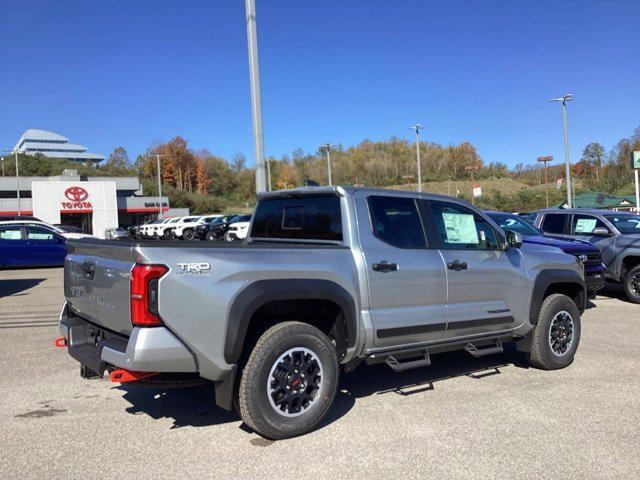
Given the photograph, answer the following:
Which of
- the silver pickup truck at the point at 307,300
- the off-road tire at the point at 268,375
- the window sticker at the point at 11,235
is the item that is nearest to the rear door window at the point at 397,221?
the silver pickup truck at the point at 307,300

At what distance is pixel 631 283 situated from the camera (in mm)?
10891

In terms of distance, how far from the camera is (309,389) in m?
4.33

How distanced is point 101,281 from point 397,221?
2.48m

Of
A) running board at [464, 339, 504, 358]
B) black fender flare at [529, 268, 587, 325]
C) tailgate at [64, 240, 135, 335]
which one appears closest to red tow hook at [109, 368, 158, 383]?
tailgate at [64, 240, 135, 335]

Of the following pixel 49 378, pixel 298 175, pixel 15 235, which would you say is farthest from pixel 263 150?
pixel 298 175

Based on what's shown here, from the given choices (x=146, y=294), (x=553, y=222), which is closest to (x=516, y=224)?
(x=553, y=222)

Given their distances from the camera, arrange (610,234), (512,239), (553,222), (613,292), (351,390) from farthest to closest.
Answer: (613,292)
(553,222)
(610,234)
(512,239)
(351,390)

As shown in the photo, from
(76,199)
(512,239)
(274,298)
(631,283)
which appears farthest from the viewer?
(76,199)

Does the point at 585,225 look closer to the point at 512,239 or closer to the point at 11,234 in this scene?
the point at 512,239

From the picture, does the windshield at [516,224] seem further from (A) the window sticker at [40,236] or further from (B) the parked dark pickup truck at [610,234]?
(A) the window sticker at [40,236]

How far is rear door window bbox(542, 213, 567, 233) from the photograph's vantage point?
11.9 meters

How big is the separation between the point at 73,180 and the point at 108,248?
192 ft

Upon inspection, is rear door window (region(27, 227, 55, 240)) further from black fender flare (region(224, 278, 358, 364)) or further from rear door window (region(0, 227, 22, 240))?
black fender flare (region(224, 278, 358, 364))

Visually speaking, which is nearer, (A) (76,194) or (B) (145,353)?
(B) (145,353)
